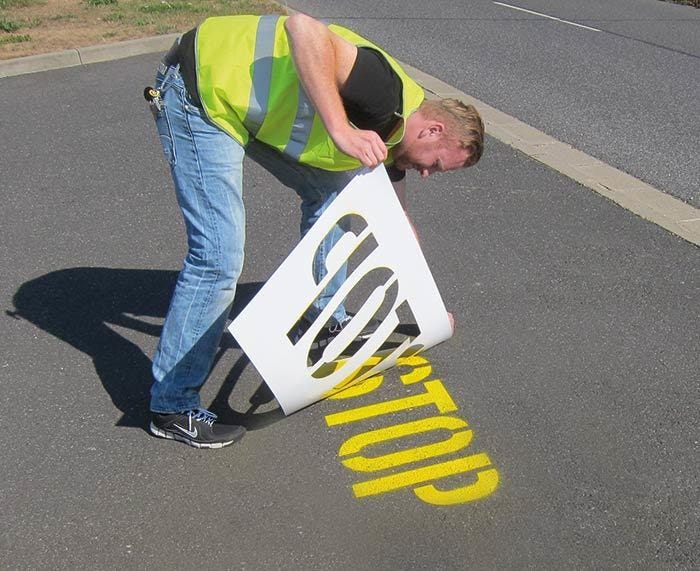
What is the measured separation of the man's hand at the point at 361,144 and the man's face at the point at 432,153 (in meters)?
0.19

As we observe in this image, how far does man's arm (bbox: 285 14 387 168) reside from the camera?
230cm

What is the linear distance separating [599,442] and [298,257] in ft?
4.16

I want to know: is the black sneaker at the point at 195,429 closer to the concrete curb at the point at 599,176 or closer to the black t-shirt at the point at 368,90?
the black t-shirt at the point at 368,90

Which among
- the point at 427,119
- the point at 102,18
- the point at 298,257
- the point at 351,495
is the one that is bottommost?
the point at 102,18

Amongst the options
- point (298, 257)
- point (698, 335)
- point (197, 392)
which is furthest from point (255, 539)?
point (698, 335)

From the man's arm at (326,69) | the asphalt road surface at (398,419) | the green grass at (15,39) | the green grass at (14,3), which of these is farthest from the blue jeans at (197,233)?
the green grass at (14,3)

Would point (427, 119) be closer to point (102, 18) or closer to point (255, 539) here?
point (255, 539)

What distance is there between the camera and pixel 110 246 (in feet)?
14.9

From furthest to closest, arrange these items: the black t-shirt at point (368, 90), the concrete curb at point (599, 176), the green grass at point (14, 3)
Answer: the green grass at point (14, 3), the concrete curb at point (599, 176), the black t-shirt at point (368, 90)

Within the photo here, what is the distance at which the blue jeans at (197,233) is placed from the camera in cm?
261

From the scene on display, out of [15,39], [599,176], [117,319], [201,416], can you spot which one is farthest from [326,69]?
[15,39]

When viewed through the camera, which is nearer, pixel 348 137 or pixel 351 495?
pixel 348 137

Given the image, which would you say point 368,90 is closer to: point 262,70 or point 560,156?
point 262,70

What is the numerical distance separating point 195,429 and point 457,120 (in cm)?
135
